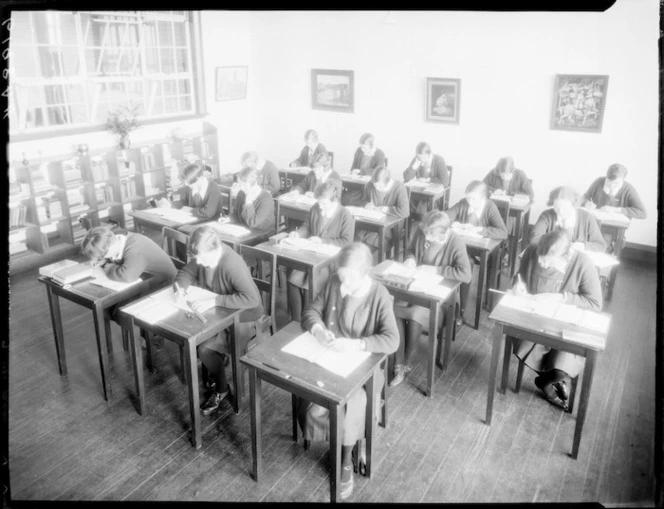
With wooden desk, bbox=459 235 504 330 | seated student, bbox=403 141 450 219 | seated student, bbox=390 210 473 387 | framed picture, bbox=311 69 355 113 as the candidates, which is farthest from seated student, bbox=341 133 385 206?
seated student, bbox=390 210 473 387

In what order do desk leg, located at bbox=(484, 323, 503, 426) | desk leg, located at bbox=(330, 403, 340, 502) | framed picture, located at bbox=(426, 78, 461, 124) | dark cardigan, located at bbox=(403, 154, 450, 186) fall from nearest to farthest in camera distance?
desk leg, located at bbox=(330, 403, 340, 502) → desk leg, located at bbox=(484, 323, 503, 426) → dark cardigan, located at bbox=(403, 154, 450, 186) → framed picture, located at bbox=(426, 78, 461, 124)

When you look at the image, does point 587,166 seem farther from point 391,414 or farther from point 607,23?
point 391,414

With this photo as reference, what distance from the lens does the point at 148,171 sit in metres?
7.03

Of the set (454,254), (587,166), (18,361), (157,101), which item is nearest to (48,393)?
(18,361)

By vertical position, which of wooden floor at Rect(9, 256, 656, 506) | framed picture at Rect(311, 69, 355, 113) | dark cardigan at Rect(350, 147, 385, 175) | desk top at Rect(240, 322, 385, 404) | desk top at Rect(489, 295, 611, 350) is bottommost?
wooden floor at Rect(9, 256, 656, 506)

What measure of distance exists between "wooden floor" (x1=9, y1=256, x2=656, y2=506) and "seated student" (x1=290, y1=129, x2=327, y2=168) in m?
3.98

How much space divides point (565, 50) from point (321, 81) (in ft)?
11.3

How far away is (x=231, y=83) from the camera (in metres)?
8.28

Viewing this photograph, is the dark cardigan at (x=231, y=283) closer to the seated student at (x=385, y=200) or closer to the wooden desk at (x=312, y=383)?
the wooden desk at (x=312, y=383)

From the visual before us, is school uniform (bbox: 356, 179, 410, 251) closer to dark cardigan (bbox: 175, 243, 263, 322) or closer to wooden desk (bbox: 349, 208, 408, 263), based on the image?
wooden desk (bbox: 349, 208, 408, 263)

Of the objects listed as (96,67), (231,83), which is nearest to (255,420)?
(96,67)

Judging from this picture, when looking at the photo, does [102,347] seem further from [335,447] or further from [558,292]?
[558,292]

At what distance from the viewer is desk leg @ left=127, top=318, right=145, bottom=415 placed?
10.1 ft

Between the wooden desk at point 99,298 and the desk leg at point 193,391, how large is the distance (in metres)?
0.72
